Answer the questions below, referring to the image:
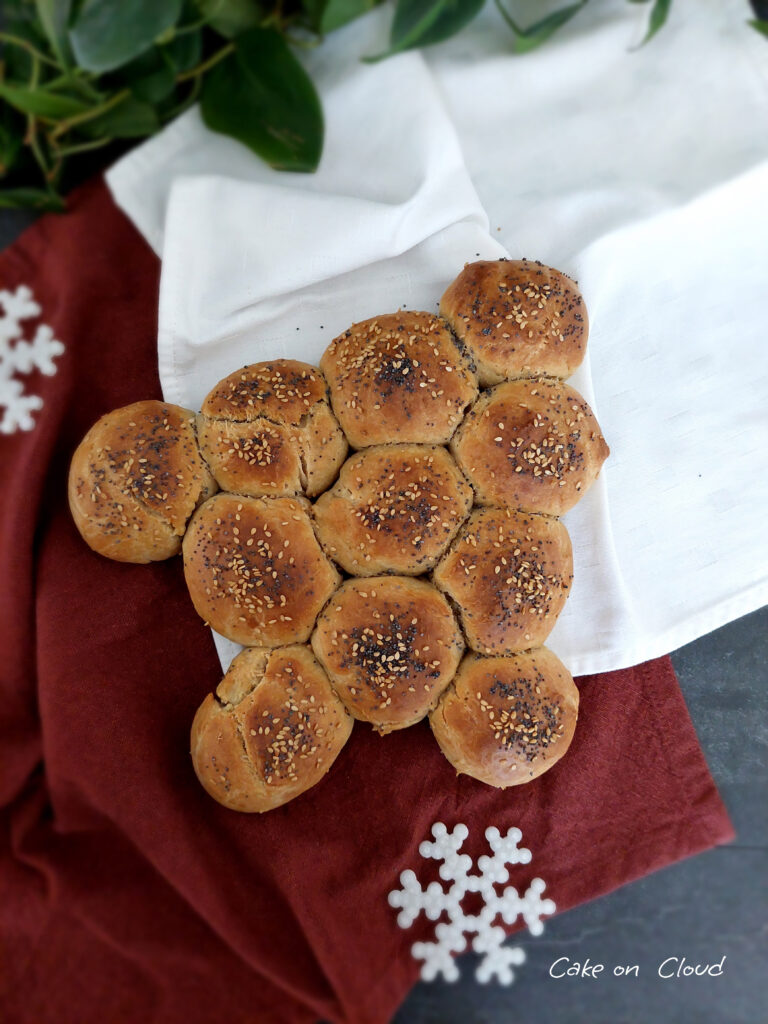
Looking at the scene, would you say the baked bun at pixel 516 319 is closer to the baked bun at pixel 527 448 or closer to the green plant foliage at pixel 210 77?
the baked bun at pixel 527 448

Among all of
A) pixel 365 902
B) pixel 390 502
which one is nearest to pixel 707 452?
pixel 390 502

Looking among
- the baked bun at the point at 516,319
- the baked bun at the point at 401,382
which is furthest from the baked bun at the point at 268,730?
the baked bun at the point at 516,319

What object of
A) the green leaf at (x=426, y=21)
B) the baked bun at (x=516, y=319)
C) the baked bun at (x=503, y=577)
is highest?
the green leaf at (x=426, y=21)

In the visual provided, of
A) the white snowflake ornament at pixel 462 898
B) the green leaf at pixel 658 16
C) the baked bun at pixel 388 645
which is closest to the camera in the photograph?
the baked bun at pixel 388 645

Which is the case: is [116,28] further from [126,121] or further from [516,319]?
[516,319]

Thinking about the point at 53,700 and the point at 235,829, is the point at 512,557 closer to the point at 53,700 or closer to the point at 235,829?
the point at 235,829

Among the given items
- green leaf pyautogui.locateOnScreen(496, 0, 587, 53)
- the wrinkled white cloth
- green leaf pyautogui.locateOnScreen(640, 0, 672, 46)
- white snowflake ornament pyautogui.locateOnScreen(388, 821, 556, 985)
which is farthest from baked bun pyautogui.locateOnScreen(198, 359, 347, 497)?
green leaf pyautogui.locateOnScreen(640, 0, 672, 46)
